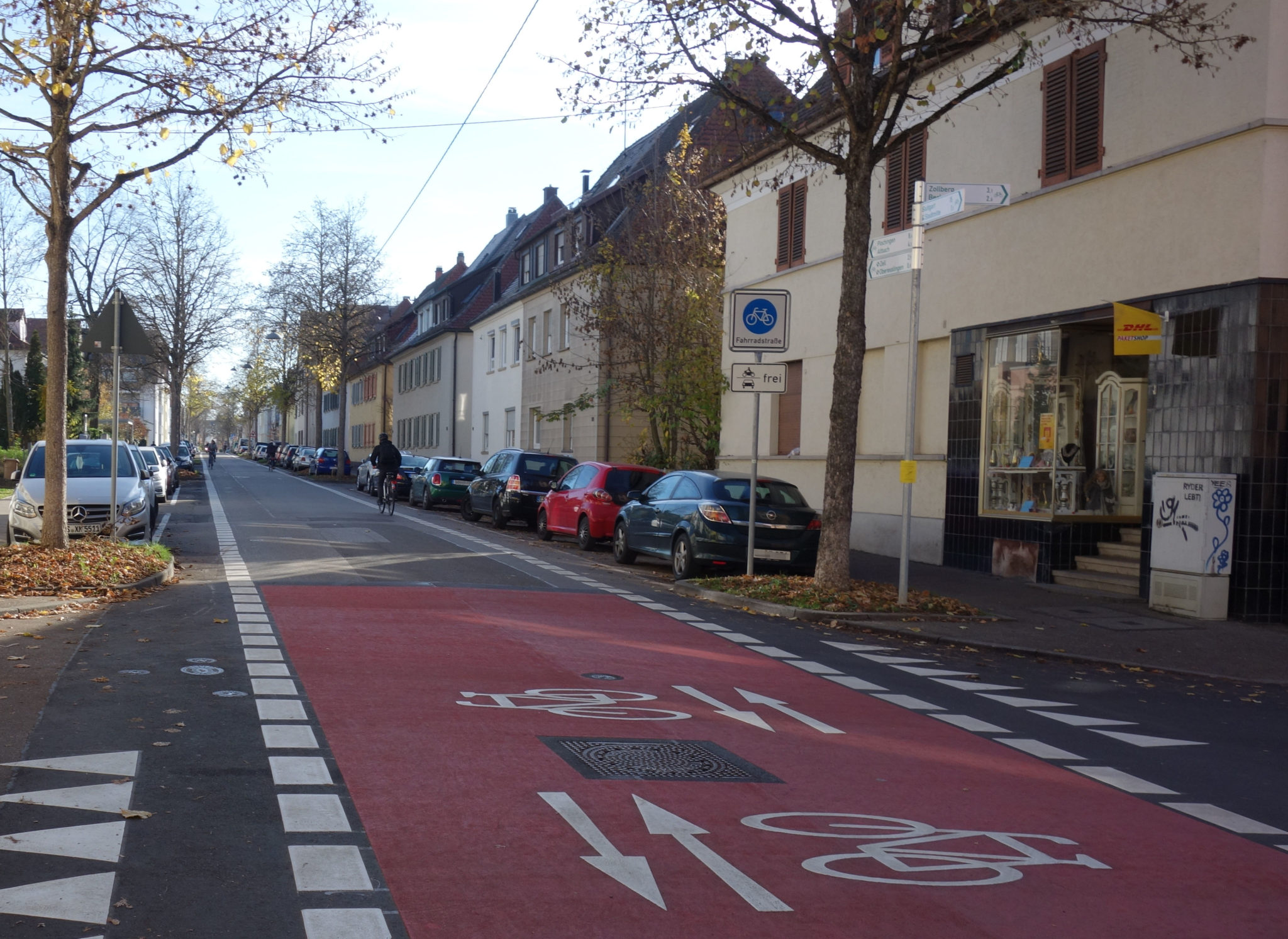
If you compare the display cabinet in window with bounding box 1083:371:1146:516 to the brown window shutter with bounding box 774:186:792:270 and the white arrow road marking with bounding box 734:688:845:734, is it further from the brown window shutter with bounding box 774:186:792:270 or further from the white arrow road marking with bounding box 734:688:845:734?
the white arrow road marking with bounding box 734:688:845:734

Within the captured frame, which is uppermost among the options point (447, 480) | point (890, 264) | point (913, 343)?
point (890, 264)

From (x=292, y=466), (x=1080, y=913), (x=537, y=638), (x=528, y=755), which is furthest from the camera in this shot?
(x=292, y=466)

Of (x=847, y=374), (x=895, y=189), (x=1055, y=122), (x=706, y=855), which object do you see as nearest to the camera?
(x=706, y=855)

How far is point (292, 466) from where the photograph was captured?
268ft

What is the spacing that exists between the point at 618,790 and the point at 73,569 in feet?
32.4

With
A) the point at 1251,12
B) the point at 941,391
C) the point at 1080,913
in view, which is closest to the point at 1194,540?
the point at 1251,12

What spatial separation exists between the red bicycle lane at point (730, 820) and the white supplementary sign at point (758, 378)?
7134 mm

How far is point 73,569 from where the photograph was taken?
47.2 ft

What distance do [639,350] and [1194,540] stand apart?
17.8 metres

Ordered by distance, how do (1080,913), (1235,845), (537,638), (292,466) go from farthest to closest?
1. (292,466)
2. (537,638)
3. (1235,845)
4. (1080,913)

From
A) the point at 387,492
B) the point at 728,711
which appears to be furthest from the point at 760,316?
the point at 387,492

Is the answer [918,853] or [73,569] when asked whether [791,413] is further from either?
[918,853]

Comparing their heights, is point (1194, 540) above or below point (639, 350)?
below

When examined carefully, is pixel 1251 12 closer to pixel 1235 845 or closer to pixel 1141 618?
pixel 1141 618
